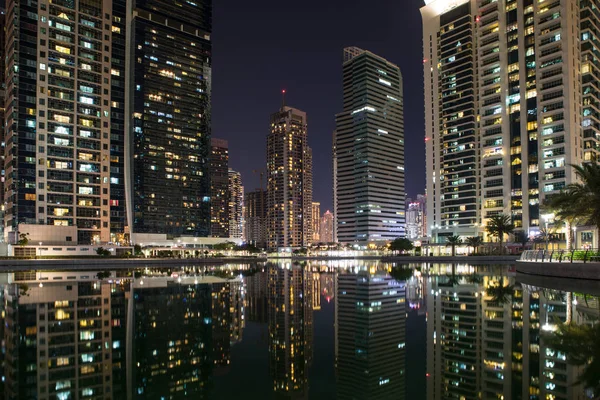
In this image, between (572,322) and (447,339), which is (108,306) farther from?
(572,322)

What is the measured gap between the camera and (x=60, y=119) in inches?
4660

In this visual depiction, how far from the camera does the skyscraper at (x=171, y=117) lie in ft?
546

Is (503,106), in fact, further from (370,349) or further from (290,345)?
(290,345)

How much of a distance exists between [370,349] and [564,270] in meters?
32.3

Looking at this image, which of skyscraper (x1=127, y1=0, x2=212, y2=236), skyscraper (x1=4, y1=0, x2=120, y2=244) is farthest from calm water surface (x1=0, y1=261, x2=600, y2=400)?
skyscraper (x1=127, y1=0, x2=212, y2=236)

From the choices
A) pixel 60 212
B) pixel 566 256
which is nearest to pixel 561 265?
pixel 566 256

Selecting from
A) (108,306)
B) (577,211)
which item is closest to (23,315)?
(108,306)

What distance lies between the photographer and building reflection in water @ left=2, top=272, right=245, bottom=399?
10.4 metres

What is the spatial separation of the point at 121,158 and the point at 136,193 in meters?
36.0

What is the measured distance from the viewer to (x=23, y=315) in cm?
2197

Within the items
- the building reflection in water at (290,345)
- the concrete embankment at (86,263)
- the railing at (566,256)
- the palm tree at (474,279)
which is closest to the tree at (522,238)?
the railing at (566,256)

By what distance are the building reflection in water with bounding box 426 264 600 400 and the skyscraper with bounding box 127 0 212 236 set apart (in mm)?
156431

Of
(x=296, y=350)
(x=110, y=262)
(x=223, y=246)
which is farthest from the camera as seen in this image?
(x=223, y=246)

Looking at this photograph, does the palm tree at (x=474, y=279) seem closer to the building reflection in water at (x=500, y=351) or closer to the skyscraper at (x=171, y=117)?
the building reflection in water at (x=500, y=351)
